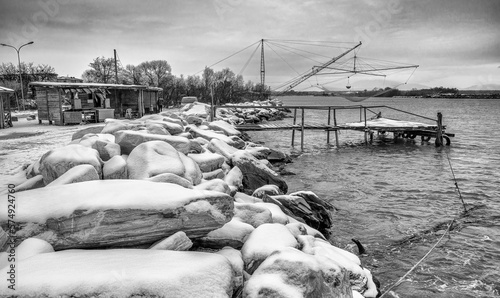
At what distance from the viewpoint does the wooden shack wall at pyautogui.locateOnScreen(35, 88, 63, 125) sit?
20.8 meters

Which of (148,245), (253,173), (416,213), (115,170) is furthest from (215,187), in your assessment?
(416,213)

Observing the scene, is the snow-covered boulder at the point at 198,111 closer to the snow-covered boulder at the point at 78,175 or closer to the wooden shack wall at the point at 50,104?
the wooden shack wall at the point at 50,104

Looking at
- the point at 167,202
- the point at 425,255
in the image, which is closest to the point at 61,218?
the point at 167,202

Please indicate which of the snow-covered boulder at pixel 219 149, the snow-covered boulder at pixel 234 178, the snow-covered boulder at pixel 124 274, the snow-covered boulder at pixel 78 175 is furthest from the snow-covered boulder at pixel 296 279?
the snow-covered boulder at pixel 219 149

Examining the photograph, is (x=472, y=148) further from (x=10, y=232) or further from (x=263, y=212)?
(x=10, y=232)

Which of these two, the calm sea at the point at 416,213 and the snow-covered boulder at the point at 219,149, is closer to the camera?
the calm sea at the point at 416,213

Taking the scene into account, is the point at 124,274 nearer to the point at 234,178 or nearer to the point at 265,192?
the point at 265,192

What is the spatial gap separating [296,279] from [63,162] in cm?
441

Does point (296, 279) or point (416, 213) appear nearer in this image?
point (296, 279)

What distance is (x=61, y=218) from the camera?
3.98m

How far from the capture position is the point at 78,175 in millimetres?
5137

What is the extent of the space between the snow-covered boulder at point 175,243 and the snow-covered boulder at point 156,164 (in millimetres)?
1991

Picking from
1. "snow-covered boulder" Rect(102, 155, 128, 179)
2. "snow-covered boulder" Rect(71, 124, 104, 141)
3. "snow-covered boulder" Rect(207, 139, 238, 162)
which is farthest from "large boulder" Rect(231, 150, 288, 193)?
"snow-covered boulder" Rect(102, 155, 128, 179)

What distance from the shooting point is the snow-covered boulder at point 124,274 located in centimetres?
309
